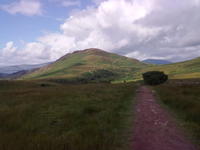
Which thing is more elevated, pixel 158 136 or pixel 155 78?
pixel 158 136

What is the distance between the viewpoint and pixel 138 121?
952 centimetres

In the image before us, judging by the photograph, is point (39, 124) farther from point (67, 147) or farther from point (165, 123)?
point (165, 123)

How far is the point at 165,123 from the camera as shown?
906 centimetres

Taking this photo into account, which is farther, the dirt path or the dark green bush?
the dark green bush

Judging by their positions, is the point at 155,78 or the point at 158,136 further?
the point at 155,78

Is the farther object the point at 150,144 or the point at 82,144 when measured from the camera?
the point at 150,144

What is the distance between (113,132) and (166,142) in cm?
208

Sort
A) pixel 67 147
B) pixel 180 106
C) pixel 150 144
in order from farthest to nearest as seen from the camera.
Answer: pixel 180 106 → pixel 150 144 → pixel 67 147

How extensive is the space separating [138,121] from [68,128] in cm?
369

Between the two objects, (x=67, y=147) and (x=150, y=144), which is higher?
(x=67, y=147)

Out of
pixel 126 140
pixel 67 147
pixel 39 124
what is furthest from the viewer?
pixel 39 124

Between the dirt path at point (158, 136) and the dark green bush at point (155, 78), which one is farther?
the dark green bush at point (155, 78)

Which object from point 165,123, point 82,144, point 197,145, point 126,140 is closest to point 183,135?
point 197,145

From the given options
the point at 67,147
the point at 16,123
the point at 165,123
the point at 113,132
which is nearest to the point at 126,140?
the point at 113,132
